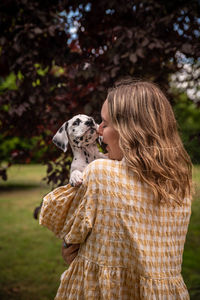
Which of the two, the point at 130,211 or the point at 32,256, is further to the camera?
the point at 32,256

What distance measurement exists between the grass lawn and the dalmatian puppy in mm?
677

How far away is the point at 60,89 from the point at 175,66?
3.43ft

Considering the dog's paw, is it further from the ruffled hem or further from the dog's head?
the ruffled hem

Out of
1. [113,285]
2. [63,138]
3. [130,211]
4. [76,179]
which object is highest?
[63,138]

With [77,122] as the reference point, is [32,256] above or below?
below

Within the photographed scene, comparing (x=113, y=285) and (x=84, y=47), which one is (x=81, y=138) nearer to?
(x=113, y=285)

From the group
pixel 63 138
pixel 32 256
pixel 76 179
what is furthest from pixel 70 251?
pixel 32 256

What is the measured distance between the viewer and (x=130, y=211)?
4.92 ft

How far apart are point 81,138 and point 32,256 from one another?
14.6 ft

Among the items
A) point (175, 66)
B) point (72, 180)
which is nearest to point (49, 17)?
point (175, 66)

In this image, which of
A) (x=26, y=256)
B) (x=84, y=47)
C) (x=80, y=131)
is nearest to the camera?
(x=80, y=131)

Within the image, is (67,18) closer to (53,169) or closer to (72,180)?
(53,169)

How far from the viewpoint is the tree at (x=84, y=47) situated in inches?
102

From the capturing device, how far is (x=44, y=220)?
166 centimetres
